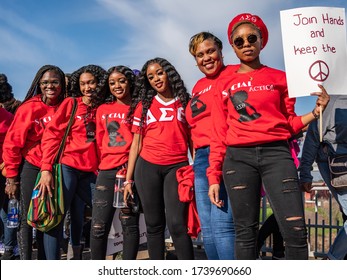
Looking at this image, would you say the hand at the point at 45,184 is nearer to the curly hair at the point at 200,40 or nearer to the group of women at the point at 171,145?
the group of women at the point at 171,145

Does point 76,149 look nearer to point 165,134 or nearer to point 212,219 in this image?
point 165,134

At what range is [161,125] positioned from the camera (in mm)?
4086

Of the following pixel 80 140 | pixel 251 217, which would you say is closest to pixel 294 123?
pixel 251 217

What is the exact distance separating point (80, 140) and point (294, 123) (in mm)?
2273

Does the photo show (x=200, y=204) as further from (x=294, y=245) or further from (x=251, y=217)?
(x=294, y=245)

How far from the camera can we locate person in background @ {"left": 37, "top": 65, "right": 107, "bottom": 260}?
438 cm

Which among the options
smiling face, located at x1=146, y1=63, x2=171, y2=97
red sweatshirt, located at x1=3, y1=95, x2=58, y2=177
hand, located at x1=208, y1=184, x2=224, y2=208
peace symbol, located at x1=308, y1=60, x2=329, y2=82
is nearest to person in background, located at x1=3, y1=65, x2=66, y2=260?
red sweatshirt, located at x1=3, y1=95, x2=58, y2=177

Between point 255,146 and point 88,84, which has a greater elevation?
point 88,84

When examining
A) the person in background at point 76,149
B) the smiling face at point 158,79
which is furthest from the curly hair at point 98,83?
the smiling face at point 158,79

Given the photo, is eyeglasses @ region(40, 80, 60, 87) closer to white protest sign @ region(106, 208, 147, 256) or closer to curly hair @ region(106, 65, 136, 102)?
curly hair @ region(106, 65, 136, 102)

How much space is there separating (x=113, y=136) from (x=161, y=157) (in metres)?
0.62

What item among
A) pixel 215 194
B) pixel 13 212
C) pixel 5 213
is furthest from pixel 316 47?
pixel 5 213

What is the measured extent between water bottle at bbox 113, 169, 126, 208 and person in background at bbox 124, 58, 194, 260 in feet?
0.23

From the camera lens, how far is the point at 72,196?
4547 mm
